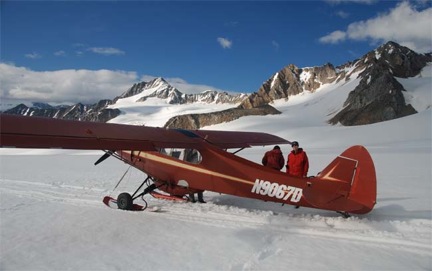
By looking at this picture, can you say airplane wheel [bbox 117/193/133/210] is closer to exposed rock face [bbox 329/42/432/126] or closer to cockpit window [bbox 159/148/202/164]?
cockpit window [bbox 159/148/202/164]

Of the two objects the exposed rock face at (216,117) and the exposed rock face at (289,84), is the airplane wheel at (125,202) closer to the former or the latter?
the exposed rock face at (216,117)

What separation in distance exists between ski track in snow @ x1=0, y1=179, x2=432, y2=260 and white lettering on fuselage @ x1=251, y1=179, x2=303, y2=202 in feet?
1.52

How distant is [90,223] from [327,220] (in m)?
4.40

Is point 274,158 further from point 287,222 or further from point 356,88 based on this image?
point 356,88

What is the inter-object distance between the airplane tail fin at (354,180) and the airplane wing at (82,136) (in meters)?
2.92

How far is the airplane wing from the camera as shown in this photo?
4.81 metres

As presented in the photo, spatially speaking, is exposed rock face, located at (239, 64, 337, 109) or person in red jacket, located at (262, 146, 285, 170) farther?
exposed rock face, located at (239, 64, 337, 109)

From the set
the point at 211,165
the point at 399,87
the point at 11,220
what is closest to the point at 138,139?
the point at 211,165

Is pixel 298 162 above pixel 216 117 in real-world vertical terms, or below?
below

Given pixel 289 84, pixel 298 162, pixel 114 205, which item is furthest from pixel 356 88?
pixel 114 205

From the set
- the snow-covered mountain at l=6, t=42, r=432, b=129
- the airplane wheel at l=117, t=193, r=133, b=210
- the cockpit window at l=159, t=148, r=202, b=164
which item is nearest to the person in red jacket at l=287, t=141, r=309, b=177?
the cockpit window at l=159, t=148, r=202, b=164

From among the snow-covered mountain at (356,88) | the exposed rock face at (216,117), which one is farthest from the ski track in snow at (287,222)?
the exposed rock face at (216,117)

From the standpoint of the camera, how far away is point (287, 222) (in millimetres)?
6336

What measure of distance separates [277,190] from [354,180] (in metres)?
1.35
